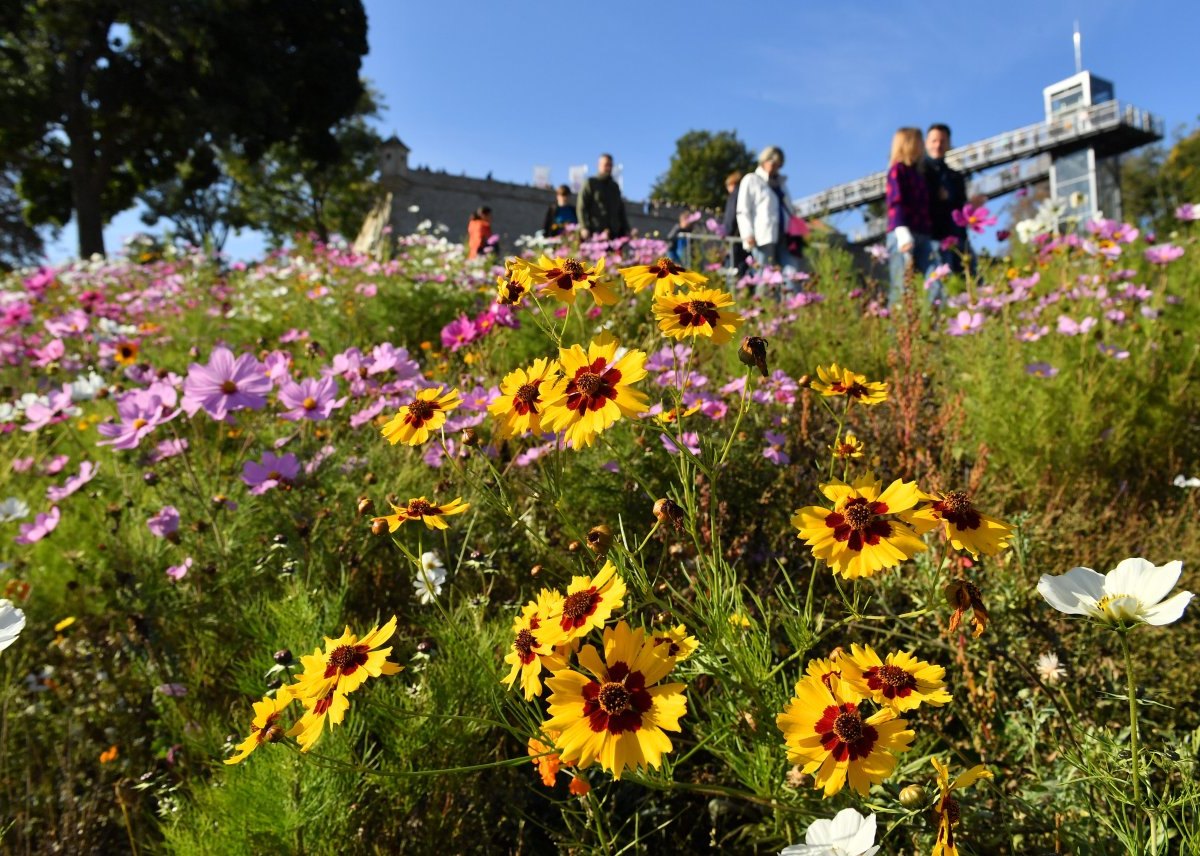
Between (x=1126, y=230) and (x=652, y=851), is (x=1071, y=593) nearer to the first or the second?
(x=652, y=851)

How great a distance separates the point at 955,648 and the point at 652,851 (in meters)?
0.64

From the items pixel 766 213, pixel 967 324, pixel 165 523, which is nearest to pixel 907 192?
pixel 766 213

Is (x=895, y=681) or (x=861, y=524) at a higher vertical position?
(x=861, y=524)

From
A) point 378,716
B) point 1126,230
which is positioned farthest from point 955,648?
point 1126,230

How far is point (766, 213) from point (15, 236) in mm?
31708

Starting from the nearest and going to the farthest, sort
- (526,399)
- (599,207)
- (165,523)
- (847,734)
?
1. (847,734)
2. (526,399)
3. (165,523)
4. (599,207)

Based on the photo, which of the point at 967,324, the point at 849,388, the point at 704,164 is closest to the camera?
the point at 849,388

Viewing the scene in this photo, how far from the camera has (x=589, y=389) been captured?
890mm

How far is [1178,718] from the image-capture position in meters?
1.39

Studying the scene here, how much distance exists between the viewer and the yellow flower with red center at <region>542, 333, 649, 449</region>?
33.4 inches

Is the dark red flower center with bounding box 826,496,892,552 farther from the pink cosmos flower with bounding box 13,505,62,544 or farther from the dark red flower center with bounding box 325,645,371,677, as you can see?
the pink cosmos flower with bounding box 13,505,62,544

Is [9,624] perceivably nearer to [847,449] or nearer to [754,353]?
[754,353]

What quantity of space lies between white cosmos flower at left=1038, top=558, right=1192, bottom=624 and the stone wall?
75.3ft

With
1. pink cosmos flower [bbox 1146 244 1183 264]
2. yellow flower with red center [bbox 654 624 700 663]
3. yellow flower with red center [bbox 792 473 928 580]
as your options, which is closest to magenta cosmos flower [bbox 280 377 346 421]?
yellow flower with red center [bbox 654 624 700 663]
